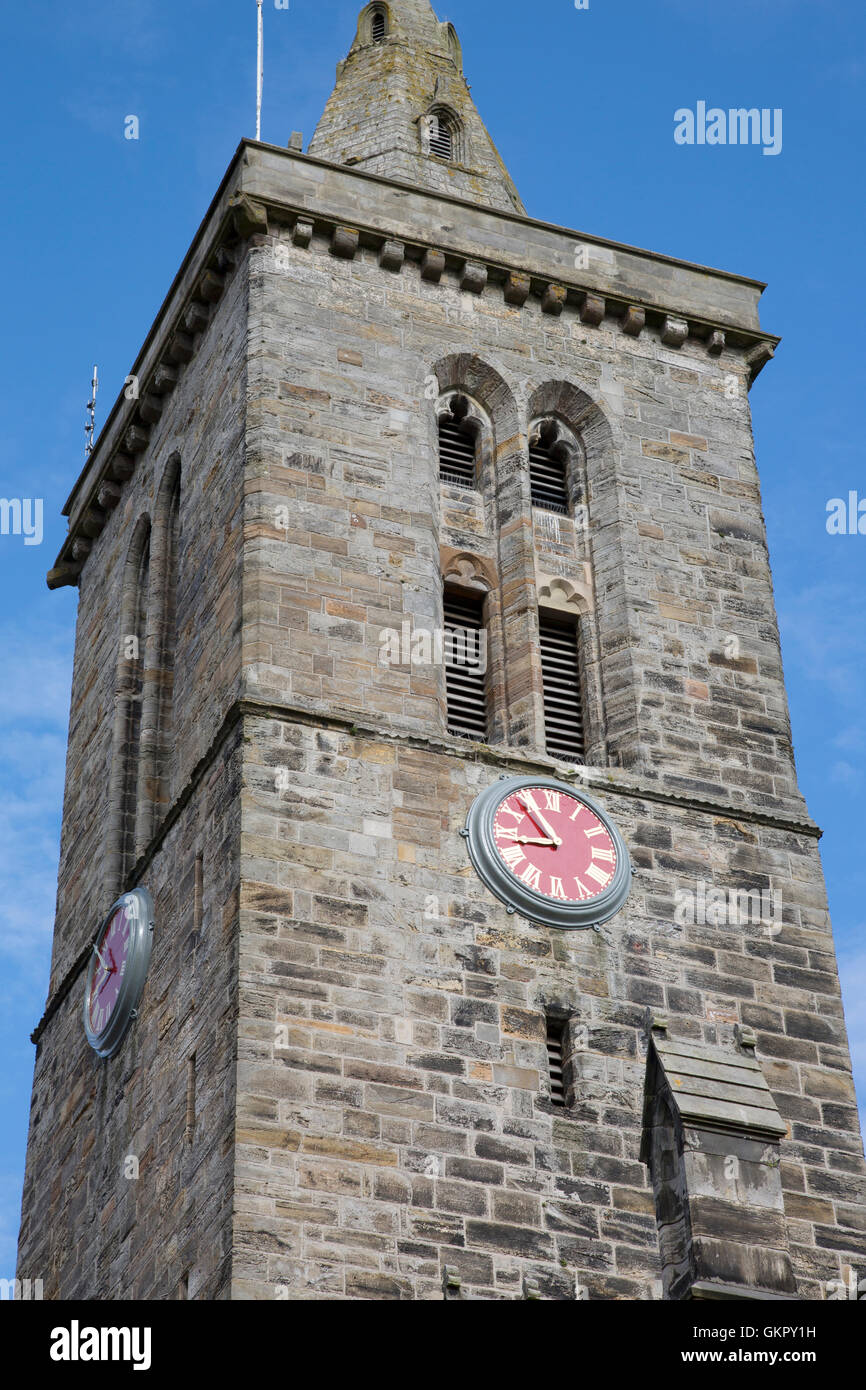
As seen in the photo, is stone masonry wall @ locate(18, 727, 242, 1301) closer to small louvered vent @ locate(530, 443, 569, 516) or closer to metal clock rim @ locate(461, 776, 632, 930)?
metal clock rim @ locate(461, 776, 632, 930)

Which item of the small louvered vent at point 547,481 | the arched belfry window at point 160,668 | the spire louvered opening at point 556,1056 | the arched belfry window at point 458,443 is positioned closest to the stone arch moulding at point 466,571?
the arched belfry window at point 458,443

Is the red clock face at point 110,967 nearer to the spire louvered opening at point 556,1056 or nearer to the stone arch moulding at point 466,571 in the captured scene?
the spire louvered opening at point 556,1056

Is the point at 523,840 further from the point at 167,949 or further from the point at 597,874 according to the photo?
the point at 167,949

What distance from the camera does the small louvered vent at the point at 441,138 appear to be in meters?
42.0

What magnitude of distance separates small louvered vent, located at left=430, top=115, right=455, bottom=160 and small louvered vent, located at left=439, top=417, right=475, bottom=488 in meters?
5.99

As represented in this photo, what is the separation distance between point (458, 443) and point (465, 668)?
11.7ft

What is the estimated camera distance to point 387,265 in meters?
37.7

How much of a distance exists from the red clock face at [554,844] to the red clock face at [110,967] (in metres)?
4.56

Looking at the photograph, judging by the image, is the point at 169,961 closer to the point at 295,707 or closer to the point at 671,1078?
the point at 295,707

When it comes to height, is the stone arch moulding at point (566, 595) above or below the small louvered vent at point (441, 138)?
below

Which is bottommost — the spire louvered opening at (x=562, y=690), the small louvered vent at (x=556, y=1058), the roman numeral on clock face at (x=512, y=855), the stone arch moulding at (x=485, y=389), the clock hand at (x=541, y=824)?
the small louvered vent at (x=556, y=1058)

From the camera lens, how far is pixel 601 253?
3944cm

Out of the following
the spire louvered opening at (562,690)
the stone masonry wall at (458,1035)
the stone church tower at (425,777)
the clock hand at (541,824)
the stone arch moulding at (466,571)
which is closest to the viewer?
the stone masonry wall at (458,1035)
